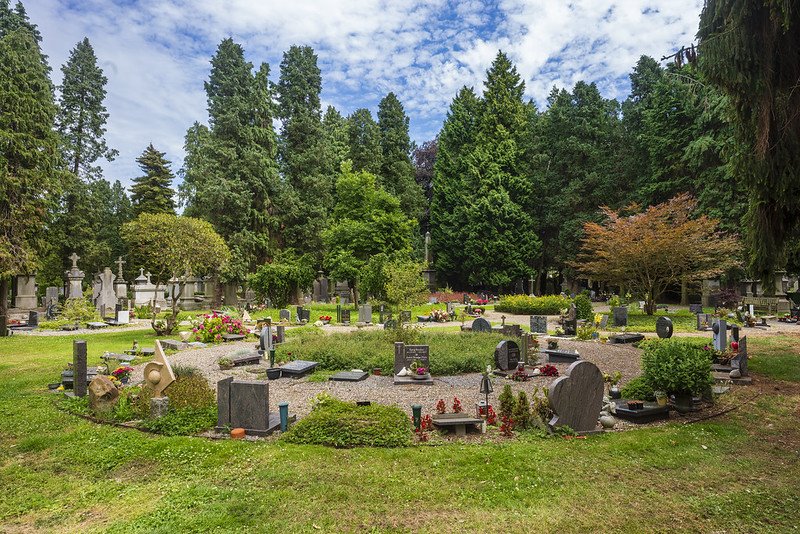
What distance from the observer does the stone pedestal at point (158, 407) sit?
25.9 ft

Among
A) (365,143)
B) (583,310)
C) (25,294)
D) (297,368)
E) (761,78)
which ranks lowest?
(297,368)

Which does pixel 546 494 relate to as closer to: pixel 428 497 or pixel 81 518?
pixel 428 497

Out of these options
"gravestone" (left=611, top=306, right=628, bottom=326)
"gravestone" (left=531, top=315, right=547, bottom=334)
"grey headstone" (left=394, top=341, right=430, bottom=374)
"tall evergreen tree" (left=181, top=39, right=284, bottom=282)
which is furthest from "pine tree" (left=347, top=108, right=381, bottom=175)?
"grey headstone" (left=394, top=341, right=430, bottom=374)

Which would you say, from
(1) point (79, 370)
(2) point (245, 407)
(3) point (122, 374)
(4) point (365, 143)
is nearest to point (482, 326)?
(2) point (245, 407)

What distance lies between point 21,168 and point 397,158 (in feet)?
105

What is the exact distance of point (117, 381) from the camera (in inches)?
404

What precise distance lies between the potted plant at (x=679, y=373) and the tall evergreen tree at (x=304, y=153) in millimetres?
30625

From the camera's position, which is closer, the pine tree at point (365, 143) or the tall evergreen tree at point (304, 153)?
the tall evergreen tree at point (304, 153)

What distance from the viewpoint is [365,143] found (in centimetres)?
4678

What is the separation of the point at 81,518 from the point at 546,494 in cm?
524

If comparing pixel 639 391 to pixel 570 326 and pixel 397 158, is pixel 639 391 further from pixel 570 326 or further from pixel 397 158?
pixel 397 158

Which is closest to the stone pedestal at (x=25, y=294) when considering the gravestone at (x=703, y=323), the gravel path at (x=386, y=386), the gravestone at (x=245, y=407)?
the gravel path at (x=386, y=386)

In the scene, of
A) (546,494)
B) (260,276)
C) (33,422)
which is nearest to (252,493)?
(546,494)

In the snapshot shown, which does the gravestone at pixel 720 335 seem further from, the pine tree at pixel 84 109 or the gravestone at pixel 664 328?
the pine tree at pixel 84 109
